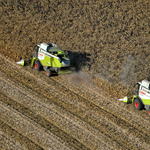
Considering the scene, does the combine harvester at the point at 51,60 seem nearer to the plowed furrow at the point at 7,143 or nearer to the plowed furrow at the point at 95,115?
the plowed furrow at the point at 95,115

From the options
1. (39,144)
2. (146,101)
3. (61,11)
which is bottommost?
(39,144)

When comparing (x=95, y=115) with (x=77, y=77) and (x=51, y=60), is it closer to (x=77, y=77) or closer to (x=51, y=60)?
(x=77, y=77)

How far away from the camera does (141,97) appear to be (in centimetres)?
1914

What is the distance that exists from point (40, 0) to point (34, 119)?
1757cm

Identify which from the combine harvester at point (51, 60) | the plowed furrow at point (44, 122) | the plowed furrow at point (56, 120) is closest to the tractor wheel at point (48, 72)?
the combine harvester at point (51, 60)

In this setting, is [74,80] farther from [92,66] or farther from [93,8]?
[93,8]

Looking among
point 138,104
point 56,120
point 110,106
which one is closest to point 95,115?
point 110,106

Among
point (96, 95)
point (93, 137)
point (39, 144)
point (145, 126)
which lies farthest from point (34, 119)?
point (145, 126)

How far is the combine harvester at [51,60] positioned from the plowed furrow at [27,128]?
201 inches

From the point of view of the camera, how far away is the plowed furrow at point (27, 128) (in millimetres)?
16084

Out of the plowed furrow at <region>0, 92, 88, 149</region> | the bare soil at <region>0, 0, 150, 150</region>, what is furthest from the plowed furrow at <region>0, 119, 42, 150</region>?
the plowed furrow at <region>0, 92, 88, 149</region>

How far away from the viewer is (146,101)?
18703 millimetres

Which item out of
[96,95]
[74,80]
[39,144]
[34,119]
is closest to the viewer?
[39,144]

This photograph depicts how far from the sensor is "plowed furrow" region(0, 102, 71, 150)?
16084 millimetres
